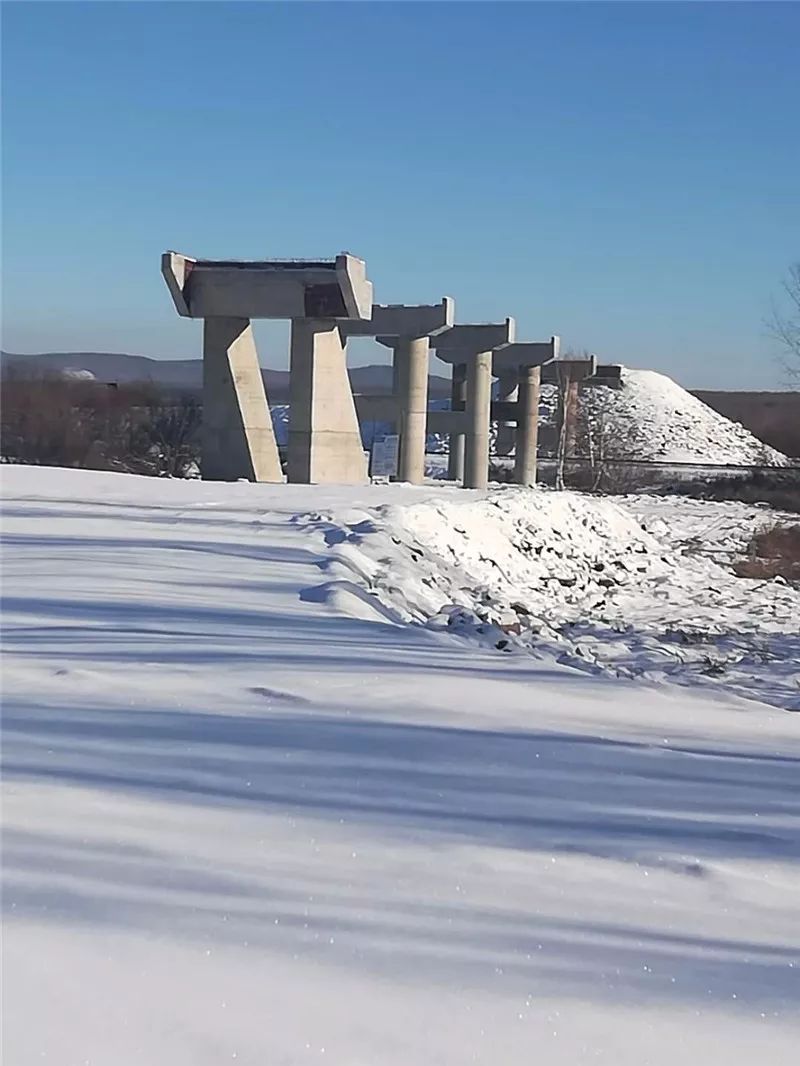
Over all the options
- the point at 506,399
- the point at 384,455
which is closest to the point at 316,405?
the point at 384,455

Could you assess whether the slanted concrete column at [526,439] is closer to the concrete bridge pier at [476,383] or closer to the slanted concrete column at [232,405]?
the concrete bridge pier at [476,383]

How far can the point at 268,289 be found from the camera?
2162 centimetres

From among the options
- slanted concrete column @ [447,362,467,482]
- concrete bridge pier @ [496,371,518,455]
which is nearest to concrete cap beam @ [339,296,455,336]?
slanted concrete column @ [447,362,467,482]

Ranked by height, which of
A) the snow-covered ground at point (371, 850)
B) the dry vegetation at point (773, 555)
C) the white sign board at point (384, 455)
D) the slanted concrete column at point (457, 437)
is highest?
the slanted concrete column at point (457, 437)

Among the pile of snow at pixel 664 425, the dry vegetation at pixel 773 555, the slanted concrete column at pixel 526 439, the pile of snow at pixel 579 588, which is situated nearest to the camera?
the pile of snow at pixel 579 588

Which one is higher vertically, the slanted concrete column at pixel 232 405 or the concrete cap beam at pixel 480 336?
the concrete cap beam at pixel 480 336

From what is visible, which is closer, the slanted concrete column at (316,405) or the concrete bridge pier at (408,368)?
the slanted concrete column at (316,405)

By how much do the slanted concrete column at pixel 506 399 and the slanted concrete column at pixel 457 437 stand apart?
2.62 m

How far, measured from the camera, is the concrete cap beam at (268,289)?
21.3m

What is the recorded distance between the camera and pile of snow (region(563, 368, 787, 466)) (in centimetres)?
6319

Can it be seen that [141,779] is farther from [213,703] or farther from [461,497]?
[461,497]

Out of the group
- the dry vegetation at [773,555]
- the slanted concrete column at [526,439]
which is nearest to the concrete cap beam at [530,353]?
the slanted concrete column at [526,439]

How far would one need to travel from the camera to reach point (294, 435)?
875 inches

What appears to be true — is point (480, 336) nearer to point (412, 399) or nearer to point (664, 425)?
point (412, 399)
